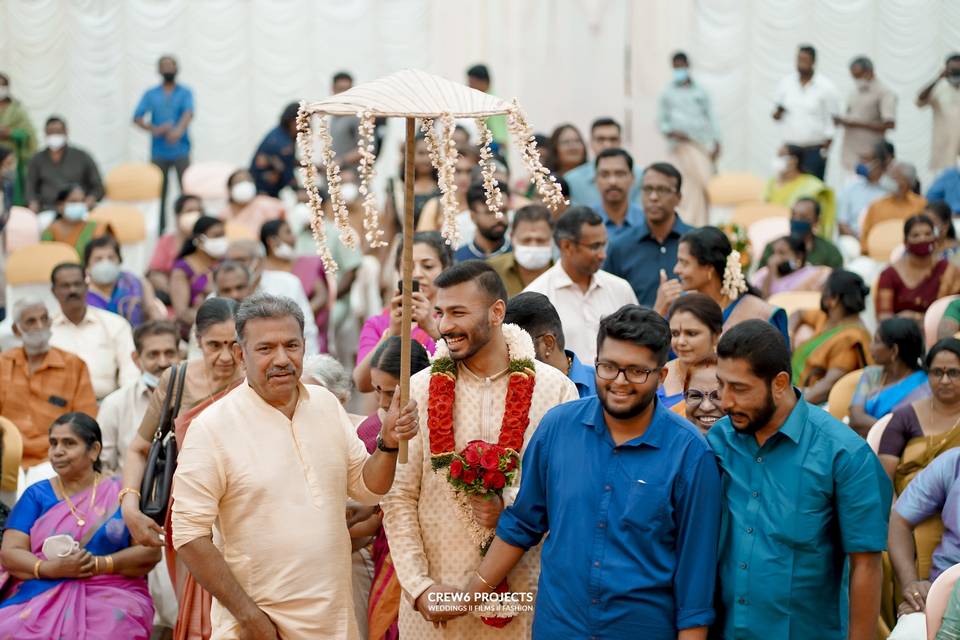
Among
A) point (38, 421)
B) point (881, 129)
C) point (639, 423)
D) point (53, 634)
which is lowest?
point (53, 634)

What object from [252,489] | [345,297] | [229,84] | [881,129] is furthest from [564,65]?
[252,489]

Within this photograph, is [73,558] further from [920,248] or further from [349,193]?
[349,193]

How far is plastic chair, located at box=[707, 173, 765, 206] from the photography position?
17.3 m

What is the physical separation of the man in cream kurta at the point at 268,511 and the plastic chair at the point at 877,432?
3176 millimetres

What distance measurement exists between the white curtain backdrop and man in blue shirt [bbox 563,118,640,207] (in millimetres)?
6850

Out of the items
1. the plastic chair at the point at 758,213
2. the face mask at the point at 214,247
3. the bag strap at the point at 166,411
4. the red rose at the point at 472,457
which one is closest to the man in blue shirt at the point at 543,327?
the red rose at the point at 472,457

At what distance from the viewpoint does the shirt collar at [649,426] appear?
4840mm

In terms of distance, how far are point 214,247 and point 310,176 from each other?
23.3 feet

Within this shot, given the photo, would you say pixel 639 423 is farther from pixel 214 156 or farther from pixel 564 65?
pixel 214 156

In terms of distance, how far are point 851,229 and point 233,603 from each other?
39.5 feet

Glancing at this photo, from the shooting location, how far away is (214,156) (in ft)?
76.0

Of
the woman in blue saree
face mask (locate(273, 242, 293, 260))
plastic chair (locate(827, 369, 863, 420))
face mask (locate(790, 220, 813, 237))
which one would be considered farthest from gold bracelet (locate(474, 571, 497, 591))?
face mask (locate(790, 220, 813, 237))

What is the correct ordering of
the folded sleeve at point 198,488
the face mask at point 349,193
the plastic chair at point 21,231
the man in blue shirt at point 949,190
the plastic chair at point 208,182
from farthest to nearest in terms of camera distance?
the plastic chair at point 208,182, the man in blue shirt at point 949,190, the plastic chair at point 21,231, the face mask at point 349,193, the folded sleeve at point 198,488

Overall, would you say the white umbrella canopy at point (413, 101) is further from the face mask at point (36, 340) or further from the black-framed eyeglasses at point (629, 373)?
the face mask at point (36, 340)
